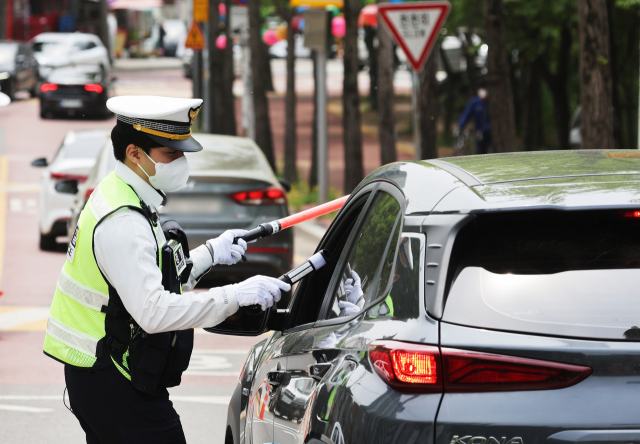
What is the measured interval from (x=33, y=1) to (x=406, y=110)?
25.2 meters

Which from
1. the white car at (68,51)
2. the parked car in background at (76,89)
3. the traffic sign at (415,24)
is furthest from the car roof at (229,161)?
the white car at (68,51)

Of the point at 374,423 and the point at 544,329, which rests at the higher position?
the point at 544,329

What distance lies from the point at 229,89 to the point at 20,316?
65.7 ft

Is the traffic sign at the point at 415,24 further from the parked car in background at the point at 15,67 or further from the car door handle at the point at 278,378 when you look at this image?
the parked car in background at the point at 15,67

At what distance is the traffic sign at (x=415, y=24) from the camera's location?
1197 centimetres

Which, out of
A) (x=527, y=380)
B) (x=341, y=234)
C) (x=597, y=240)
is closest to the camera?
(x=527, y=380)

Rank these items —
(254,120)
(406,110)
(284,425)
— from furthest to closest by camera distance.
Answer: (406,110) → (254,120) → (284,425)

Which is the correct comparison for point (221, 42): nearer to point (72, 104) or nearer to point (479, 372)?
point (72, 104)

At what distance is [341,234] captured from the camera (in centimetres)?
393

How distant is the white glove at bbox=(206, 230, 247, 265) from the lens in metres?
4.11

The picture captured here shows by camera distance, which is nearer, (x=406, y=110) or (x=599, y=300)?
(x=599, y=300)

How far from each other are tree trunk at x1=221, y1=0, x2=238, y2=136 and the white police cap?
982 inches

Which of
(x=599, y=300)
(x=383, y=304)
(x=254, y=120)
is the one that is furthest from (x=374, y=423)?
(x=254, y=120)

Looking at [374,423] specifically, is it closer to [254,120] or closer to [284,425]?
[284,425]
